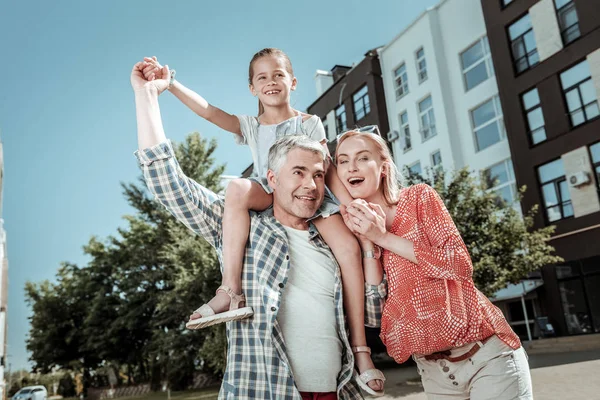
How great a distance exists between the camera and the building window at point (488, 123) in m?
23.1

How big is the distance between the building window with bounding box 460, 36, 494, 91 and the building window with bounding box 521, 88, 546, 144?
8.02 feet

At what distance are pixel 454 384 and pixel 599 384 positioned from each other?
968 centimetres

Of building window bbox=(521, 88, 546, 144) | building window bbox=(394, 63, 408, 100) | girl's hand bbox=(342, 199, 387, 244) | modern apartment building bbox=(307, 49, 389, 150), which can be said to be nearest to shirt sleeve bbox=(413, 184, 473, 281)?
girl's hand bbox=(342, 199, 387, 244)

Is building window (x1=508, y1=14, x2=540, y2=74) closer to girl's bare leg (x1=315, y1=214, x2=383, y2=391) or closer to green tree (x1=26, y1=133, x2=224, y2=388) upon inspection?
green tree (x1=26, y1=133, x2=224, y2=388)

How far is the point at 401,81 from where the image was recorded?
91.2 ft

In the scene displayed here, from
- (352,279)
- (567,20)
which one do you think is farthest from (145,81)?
(567,20)

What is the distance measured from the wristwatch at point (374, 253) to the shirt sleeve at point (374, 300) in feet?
0.38

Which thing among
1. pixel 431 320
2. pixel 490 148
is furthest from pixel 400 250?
pixel 490 148

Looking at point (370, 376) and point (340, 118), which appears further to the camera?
point (340, 118)

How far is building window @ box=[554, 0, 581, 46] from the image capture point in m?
20.2

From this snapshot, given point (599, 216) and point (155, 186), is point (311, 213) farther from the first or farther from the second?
point (599, 216)

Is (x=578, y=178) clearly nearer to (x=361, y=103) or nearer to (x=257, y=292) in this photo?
(x=361, y=103)

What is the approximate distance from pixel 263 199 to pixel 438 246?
0.88 metres

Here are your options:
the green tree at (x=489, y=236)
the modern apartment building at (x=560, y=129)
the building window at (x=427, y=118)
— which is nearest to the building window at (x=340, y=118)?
the building window at (x=427, y=118)
